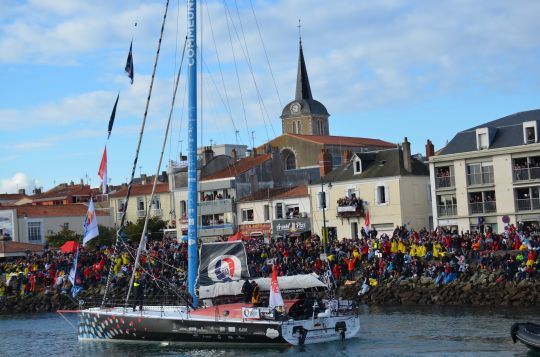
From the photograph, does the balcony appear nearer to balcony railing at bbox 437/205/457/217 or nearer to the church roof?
balcony railing at bbox 437/205/457/217

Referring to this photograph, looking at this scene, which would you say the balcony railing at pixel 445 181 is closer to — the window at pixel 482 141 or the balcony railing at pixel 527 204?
the window at pixel 482 141

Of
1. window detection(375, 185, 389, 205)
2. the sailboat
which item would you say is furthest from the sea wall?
window detection(375, 185, 389, 205)

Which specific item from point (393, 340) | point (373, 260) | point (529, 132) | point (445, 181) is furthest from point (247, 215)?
point (393, 340)

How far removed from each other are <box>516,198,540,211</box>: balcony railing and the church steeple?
304 feet

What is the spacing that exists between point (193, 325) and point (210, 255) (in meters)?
3.07

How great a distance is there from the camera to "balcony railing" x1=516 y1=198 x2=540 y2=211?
64.8m

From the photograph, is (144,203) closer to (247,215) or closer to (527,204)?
(247,215)

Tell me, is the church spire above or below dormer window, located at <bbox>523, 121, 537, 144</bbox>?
above

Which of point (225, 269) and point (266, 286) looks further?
point (266, 286)

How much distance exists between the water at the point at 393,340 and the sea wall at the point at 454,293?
1.36 m

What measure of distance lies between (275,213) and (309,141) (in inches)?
976

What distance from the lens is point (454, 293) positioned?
5219 cm

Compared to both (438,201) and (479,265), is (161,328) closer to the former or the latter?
(479,265)

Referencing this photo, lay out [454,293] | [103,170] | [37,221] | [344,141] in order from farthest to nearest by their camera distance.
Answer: [344,141] → [37,221] → [454,293] → [103,170]
